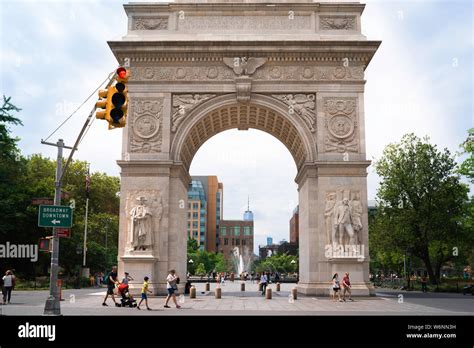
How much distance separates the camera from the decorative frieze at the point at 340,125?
3125 centimetres

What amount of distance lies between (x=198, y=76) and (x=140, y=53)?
376cm

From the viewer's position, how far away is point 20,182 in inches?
2101

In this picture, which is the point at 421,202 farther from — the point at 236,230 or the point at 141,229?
the point at 236,230

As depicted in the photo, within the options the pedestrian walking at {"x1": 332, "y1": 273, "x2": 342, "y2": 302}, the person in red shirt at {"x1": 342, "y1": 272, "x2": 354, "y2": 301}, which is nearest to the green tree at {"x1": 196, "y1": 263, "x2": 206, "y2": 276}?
the pedestrian walking at {"x1": 332, "y1": 273, "x2": 342, "y2": 302}

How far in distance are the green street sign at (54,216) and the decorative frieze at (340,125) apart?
1742 cm

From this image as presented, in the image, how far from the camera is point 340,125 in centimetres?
3150

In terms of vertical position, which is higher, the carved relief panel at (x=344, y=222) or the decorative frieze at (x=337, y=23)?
the decorative frieze at (x=337, y=23)

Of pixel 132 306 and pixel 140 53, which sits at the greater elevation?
pixel 140 53

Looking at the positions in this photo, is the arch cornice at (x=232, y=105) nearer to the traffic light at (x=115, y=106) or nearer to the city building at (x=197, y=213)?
the traffic light at (x=115, y=106)

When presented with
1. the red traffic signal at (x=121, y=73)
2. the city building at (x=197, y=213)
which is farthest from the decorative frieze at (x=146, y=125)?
the city building at (x=197, y=213)

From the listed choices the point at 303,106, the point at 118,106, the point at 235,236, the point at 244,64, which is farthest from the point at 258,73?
the point at 235,236

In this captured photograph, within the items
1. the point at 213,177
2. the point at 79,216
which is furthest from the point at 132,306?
the point at 213,177

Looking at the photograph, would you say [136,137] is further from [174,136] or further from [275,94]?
[275,94]
